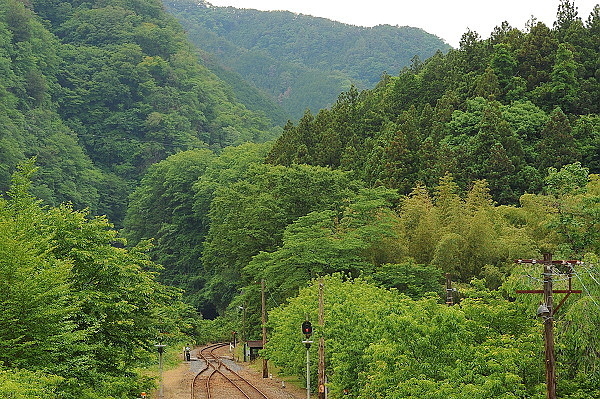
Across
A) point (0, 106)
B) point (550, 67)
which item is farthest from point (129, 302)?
point (0, 106)

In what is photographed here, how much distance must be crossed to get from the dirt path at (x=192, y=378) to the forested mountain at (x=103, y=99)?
1937 inches

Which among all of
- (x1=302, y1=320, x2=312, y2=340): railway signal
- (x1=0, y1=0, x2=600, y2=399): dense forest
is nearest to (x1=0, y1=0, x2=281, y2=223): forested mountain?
(x1=0, y1=0, x2=600, y2=399): dense forest

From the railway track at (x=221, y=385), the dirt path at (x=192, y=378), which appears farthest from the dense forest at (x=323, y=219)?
the railway track at (x=221, y=385)

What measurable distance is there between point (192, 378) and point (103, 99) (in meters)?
87.4

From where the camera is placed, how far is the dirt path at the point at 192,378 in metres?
35.9

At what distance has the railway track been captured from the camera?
35.7 meters

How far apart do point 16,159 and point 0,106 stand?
1194 cm

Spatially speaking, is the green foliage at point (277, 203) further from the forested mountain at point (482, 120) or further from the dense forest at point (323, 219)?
the forested mountain at point (482, 120)

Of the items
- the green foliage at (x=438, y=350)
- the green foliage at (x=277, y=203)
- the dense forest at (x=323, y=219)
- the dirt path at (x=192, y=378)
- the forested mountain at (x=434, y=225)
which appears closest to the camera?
the green foliage at (x=438, y=350)

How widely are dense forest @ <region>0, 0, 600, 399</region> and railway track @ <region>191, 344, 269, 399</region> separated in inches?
87.4

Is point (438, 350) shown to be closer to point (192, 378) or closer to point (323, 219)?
point (323, 219)

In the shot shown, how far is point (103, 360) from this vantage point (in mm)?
23859

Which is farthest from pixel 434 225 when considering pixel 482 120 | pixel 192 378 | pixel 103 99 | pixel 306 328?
pixel 103 99

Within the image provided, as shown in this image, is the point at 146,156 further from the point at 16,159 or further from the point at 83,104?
the point at 16,159
